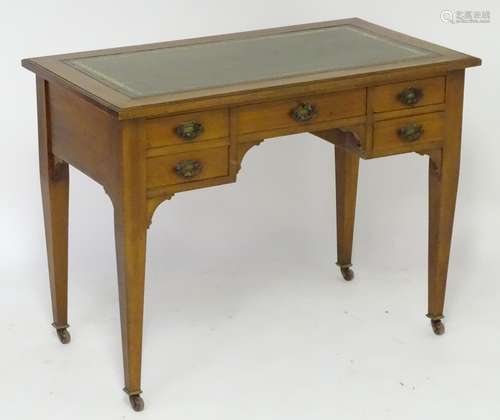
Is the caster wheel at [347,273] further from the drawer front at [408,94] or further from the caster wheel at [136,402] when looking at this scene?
the caster wheel at [136,402]

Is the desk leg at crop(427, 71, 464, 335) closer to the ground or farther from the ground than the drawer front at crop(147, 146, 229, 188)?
closer to the ground

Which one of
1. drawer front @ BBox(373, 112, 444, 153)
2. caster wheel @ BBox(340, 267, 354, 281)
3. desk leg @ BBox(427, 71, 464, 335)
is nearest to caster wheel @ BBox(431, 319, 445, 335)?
desk leg @ BBox(427, 71, 464, 335)

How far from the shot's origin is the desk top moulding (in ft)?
13.2

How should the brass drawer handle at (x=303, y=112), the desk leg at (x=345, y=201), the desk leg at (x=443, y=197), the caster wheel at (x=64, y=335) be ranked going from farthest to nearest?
the desk leg at (x=345, y=201) < the caster wheel at (x=64, y=335) < the desk leg at (x=443, y=197) < the brass drawer handle at (x=303, y=112)

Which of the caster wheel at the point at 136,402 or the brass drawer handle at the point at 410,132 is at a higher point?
the brass drawer handle at the point at 410,132

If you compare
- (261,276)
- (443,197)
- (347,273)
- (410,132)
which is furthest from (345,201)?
(410,132)

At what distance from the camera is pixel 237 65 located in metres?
4.32

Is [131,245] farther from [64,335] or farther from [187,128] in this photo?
[64,335]

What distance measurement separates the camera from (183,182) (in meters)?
4.06

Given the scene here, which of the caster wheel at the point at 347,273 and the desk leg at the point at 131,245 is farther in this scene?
the caster wheel at the point at 347,273

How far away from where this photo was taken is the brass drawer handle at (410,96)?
14.3 feet

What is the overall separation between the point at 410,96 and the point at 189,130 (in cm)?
75

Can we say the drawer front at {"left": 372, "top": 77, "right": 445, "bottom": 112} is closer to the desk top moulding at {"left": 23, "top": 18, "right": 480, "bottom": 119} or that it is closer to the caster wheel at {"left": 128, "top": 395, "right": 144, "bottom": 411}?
the desk top moulding at {"left": 23, "top": 18, "right": 480, "bottom": 119}

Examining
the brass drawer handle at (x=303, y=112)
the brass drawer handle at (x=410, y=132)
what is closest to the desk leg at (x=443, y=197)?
the brass drawer handle at (x=410, y=132)
